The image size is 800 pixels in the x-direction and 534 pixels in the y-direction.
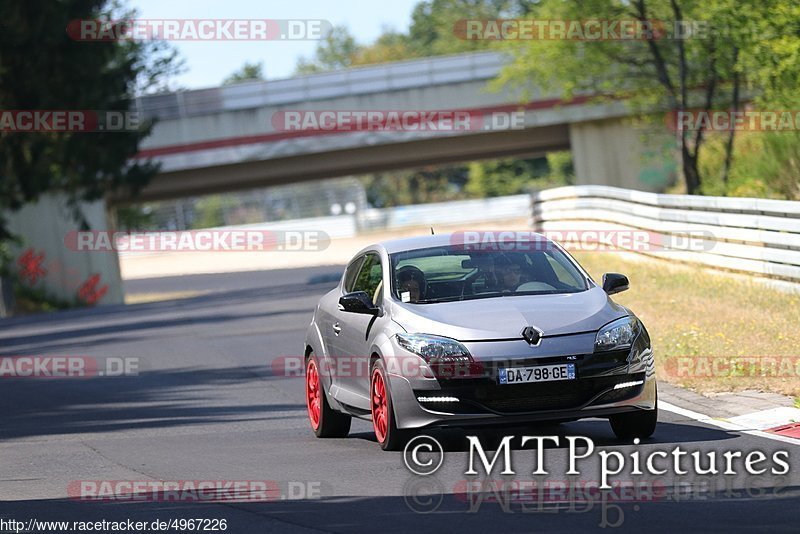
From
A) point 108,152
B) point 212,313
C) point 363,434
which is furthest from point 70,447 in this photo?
point 108,152

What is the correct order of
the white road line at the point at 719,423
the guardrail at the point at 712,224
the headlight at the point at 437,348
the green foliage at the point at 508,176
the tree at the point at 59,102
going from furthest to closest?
1. the green foliage at the point at 508,176
2. the tree at the point at 59,102
3. the guardrail at the point at 712,224
4. the white road line at the point at 719,423
5. the headlight at the point at 437,348

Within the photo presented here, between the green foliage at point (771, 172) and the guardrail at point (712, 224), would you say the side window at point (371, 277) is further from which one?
the green foliage at point (771, 172)

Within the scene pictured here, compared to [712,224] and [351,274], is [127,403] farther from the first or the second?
[712,224]

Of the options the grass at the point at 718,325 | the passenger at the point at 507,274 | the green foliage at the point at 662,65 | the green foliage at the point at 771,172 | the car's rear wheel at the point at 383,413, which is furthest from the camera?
the green foliage at the point at 662,65

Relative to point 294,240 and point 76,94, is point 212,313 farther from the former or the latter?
point 294,240

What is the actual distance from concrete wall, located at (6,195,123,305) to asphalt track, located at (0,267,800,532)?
29.7 meters

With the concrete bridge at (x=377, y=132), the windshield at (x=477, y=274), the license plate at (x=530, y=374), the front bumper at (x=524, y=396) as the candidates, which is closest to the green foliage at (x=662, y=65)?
the concrete bridge at (x=377, y=132)

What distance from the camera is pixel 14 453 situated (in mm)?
12266

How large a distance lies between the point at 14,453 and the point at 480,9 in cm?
13353

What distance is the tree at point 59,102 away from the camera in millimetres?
44312

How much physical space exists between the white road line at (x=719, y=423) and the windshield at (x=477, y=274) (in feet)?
4.75

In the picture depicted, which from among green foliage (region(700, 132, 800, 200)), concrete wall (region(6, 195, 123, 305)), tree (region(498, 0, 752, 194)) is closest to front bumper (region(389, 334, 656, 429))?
green foliage (region(700, 132, 800, 200))

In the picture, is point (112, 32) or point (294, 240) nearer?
point (112, 32)

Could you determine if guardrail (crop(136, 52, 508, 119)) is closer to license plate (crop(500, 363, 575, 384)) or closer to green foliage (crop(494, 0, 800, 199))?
green foliage (crop(494, 0, 800, 199))
